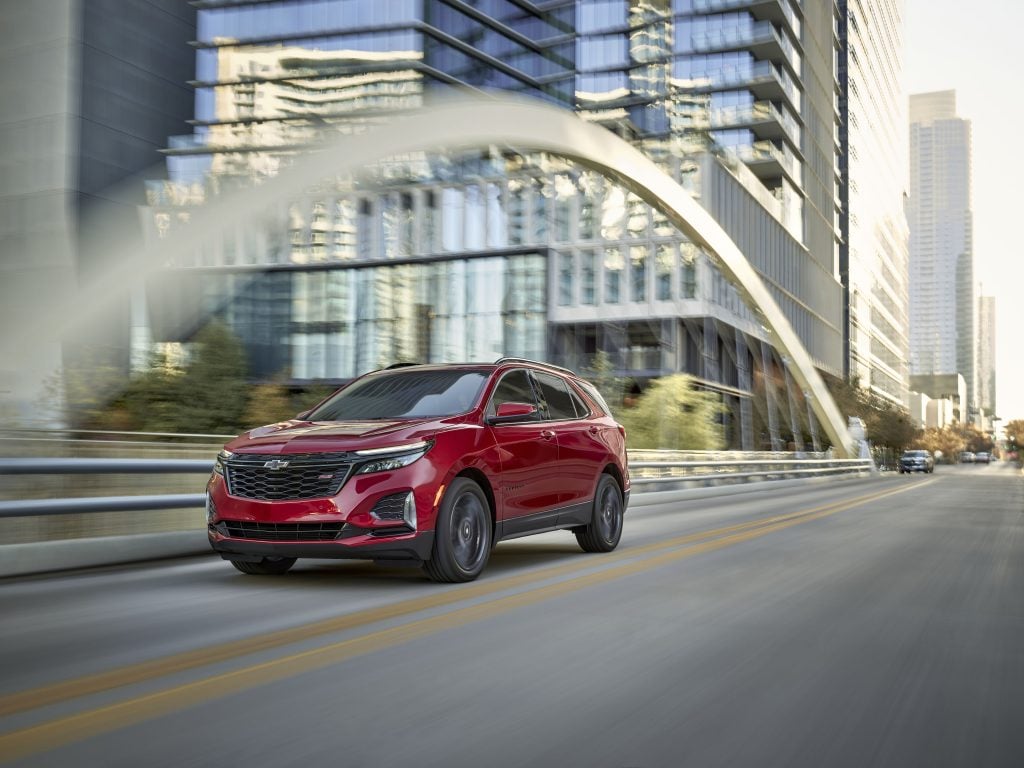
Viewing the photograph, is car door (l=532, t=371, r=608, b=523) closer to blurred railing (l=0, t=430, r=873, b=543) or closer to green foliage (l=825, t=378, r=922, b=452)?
blurred railing (l=0, t=430, r=873, b=543)

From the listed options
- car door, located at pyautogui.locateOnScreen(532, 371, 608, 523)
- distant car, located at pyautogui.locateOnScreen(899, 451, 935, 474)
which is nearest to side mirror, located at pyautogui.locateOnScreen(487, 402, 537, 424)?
car door, located at pyautogui.locateOnScreen(532, 371, 608, 523)

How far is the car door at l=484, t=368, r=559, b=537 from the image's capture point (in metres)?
8.86

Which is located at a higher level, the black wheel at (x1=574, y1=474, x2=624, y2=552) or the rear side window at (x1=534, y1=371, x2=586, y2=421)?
the rear side window at (x1=534, y1=371, x2=586, y2=421)

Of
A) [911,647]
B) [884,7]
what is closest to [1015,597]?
[911,647]

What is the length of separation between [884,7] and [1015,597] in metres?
146

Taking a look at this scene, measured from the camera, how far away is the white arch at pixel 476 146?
2281cm

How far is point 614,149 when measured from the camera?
3434cm

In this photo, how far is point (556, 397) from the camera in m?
10.4

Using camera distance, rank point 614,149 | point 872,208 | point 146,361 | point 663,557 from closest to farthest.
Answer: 1. point 663,557
2. point 146,361
3. point 614,149
4. point 872,208

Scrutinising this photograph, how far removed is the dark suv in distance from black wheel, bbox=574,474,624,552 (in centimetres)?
32

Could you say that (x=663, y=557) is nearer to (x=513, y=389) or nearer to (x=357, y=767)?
(x=513, y=389)

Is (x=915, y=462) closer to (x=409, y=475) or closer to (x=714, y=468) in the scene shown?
(x=714, y=468)

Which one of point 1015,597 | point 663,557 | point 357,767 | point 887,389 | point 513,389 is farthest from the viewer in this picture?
point 887,389

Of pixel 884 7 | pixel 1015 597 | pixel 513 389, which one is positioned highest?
pixel 884 7
